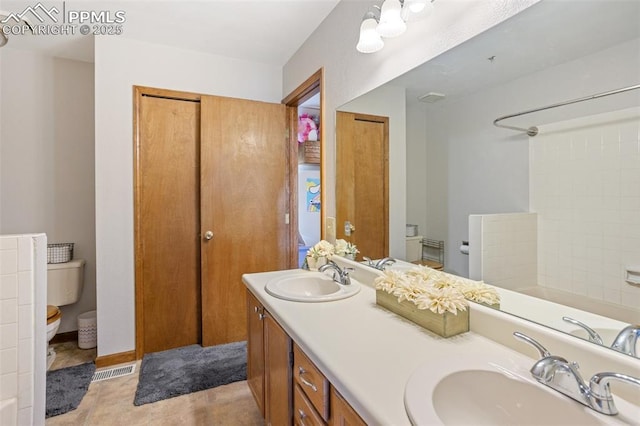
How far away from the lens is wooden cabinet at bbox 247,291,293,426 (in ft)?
3.86

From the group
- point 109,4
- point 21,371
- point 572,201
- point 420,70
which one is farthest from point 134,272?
point 572,201

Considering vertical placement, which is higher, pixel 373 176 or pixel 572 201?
pixel 373 176

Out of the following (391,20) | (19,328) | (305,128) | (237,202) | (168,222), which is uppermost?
(305,128)

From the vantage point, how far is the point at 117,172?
226 centimetres

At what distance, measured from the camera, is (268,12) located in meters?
1.94

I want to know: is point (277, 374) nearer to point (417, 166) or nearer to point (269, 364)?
point (269, 364)

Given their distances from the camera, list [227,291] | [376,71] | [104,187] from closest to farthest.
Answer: [376,71]
[104,187]
[227,291]

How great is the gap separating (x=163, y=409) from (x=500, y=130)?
7.17ft

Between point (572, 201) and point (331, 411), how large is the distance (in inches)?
34.3

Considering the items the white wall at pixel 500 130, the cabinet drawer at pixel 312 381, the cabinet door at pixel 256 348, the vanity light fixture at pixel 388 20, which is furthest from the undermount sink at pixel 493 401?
the vanity light fixture at pixel 388 20

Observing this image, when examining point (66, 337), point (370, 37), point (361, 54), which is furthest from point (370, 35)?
point (66, 337)

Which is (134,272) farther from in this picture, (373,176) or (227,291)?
(373,176)

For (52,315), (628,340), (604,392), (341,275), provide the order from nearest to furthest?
(604,392)
(628,340)
(341,275)
(52,315)

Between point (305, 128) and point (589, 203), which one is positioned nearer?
point (589, 203)
